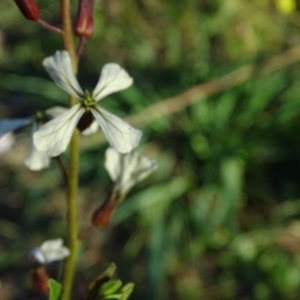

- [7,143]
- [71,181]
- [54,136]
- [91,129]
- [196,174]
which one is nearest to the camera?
[54,136]

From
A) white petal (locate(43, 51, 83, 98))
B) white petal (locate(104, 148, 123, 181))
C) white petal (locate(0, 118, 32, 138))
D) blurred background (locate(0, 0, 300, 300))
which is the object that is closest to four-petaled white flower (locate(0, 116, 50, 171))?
white petal (locate(0, 118, 32, 138))

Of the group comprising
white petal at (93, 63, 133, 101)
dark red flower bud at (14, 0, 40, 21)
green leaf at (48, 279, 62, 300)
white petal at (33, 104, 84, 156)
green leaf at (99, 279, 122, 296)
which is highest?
dark red flower bud at (14, 0, 40, 21)

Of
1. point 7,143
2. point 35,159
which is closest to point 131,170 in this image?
point 35,159

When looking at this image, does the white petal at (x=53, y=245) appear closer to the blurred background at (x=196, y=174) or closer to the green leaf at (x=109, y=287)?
the green leaf at (x=109, y=287)

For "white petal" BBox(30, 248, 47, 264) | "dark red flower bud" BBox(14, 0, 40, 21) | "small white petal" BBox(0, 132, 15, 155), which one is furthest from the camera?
"small white petal" BBox(0, 132, 15, 155)

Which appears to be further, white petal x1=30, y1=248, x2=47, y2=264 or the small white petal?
the small white petal

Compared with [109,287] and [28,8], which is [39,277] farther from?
[28,8]

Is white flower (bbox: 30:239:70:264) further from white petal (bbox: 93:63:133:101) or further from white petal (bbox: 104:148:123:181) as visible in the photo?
white petal (bbox: 93:63:133:101)

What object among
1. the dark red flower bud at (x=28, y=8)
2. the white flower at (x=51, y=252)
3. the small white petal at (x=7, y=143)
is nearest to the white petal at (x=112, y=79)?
the dark red flower bud at (x=28, y=8)
